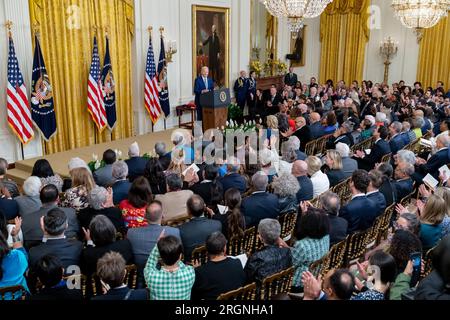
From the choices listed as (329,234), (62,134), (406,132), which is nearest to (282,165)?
(329,234)

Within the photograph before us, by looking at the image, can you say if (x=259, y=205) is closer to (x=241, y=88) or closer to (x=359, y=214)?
(x=359, y=214)

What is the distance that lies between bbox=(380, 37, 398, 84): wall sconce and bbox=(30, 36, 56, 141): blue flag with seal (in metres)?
12.5

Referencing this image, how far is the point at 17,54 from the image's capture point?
901cm

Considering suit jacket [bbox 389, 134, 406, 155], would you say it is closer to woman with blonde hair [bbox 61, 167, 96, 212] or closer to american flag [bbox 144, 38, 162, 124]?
woman with blonde hair [bbox 61, 167, 96, 212]

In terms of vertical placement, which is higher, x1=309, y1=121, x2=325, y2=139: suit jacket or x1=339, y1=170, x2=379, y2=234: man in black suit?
x1=309, y1=121, x2=325, y2=139: suit jacket

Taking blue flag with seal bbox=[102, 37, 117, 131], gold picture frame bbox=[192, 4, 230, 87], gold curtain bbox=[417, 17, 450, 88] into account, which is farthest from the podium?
gold curtain bbox=[417, 17, 450, 88]

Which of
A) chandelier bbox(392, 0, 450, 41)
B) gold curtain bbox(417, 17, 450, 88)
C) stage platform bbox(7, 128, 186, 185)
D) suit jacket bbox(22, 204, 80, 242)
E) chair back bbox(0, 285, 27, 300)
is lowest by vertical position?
stage platform bbox(7, 128, 186, 185)

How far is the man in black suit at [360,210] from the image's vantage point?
5043 mm

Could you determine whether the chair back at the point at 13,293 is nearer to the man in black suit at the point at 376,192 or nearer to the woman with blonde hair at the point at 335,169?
the man in black suit at the point at 376,192

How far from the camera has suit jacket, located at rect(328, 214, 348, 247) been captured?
4.68 m

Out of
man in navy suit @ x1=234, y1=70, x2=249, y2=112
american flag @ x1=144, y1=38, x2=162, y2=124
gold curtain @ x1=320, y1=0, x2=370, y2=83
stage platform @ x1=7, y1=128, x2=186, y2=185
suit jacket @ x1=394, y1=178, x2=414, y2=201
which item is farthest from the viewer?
gold curtain @ x1=320, y1=0, x2=370, y2=83

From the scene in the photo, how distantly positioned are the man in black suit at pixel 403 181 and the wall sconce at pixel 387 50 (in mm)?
12004

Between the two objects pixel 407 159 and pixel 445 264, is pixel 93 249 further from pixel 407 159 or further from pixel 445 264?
pixel 407 159

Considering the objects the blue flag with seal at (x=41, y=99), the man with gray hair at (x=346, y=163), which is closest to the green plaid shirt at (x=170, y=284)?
the man with gray hair at (x=346, y=163)
